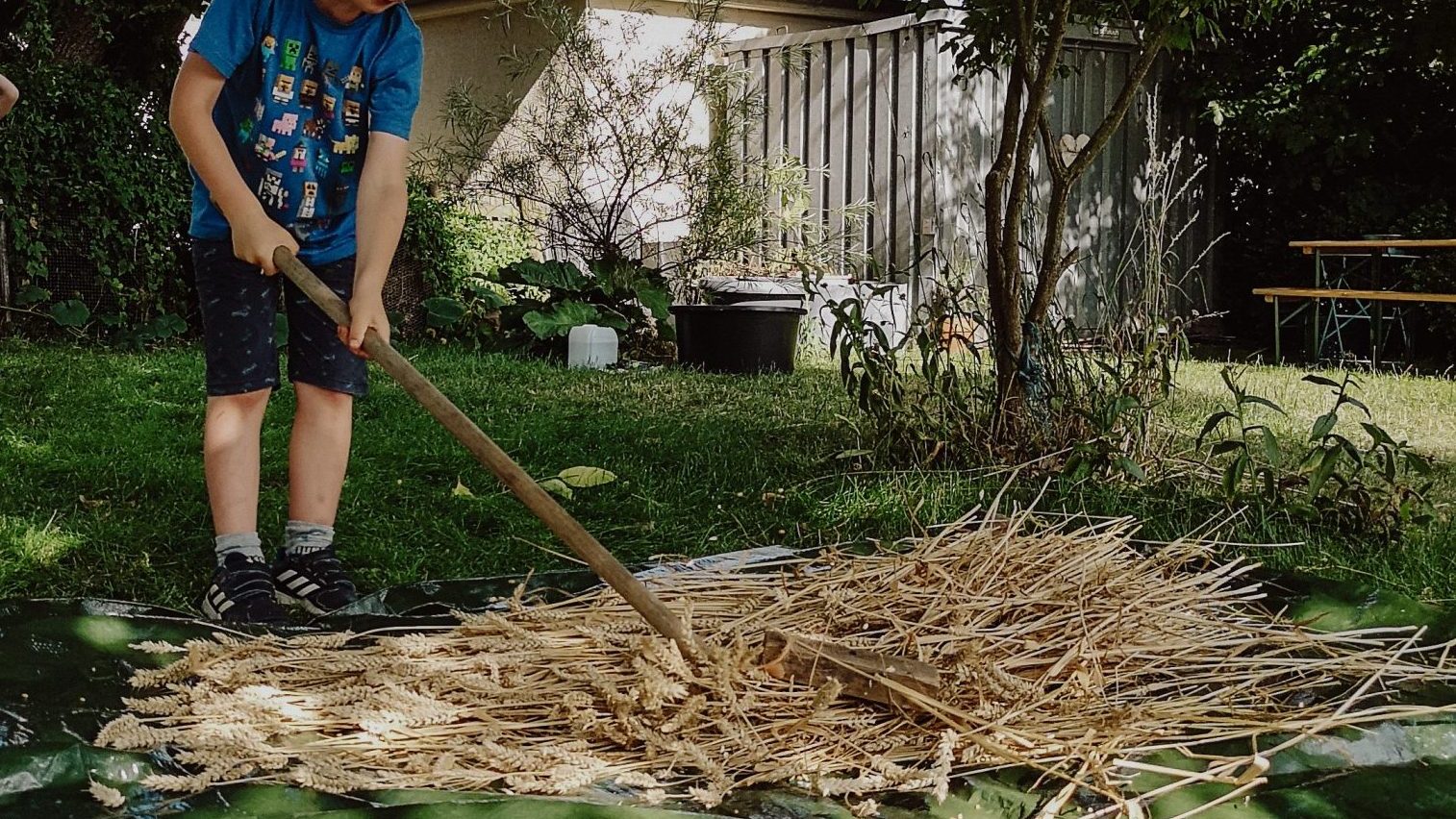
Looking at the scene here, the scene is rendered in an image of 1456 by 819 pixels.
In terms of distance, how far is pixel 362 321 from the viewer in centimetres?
206

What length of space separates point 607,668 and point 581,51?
547 centimetres

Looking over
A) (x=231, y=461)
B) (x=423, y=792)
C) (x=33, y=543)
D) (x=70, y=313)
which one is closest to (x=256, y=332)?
(x=231, y=461)

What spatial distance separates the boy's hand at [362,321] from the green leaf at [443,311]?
4646mm

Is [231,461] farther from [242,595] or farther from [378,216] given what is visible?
[378,216]

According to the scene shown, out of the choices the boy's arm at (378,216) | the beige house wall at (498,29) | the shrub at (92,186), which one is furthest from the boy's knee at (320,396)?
the beige house wall at (498,29)

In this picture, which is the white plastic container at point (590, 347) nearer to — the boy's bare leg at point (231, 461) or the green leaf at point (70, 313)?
the green leaf at point (70, 313)

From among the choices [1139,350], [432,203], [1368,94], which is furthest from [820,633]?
[1368,94]

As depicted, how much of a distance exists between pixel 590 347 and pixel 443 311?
113 centimetres

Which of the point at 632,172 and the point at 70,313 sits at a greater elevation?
the point at 632,172

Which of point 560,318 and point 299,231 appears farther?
point 560,318

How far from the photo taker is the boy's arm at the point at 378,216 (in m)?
2.17

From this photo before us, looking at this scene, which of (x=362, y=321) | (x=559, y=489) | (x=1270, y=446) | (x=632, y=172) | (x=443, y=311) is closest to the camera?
(x=362, y=321)

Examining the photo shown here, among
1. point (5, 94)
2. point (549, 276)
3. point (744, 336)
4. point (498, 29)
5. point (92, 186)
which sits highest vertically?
point (498, 29)

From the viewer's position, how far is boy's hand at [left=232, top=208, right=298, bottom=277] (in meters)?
2.18
